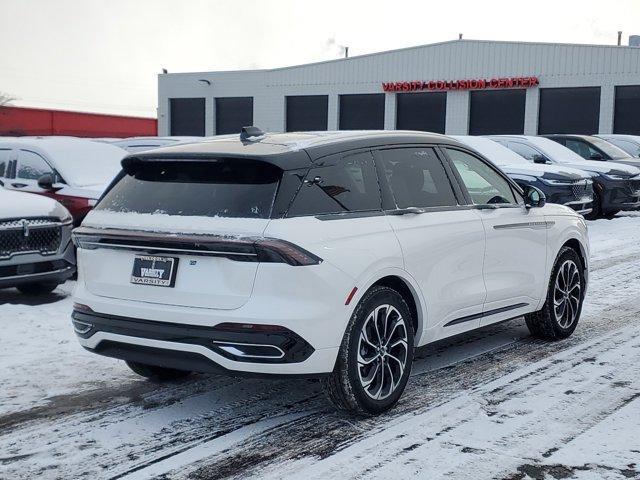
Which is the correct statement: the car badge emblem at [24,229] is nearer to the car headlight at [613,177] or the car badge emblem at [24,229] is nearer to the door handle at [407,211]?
the door handle at [407,211]

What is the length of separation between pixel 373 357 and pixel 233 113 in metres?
46.8

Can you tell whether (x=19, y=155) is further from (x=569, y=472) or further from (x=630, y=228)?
(x=630, y=228)

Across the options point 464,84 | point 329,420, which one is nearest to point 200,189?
point 329,420

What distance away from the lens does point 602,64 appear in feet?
125

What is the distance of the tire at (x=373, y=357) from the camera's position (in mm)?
4832

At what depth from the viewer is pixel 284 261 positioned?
4.46 m

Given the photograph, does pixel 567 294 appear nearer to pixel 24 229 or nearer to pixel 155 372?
pixel 155 372

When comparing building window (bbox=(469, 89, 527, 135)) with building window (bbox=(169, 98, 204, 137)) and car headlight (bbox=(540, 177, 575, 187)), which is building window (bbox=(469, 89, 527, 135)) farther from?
car headlight (bbox=(540, 177, 575, 187))

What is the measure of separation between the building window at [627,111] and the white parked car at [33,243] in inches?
1307

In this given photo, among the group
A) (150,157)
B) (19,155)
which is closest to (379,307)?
(150,157)

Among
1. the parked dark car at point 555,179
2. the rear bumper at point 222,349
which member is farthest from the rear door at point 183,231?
the parked dark car at point 555,179

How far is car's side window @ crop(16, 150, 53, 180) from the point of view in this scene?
1130 cm

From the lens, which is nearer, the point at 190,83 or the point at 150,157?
the point at 150,157

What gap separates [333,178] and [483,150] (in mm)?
12536
